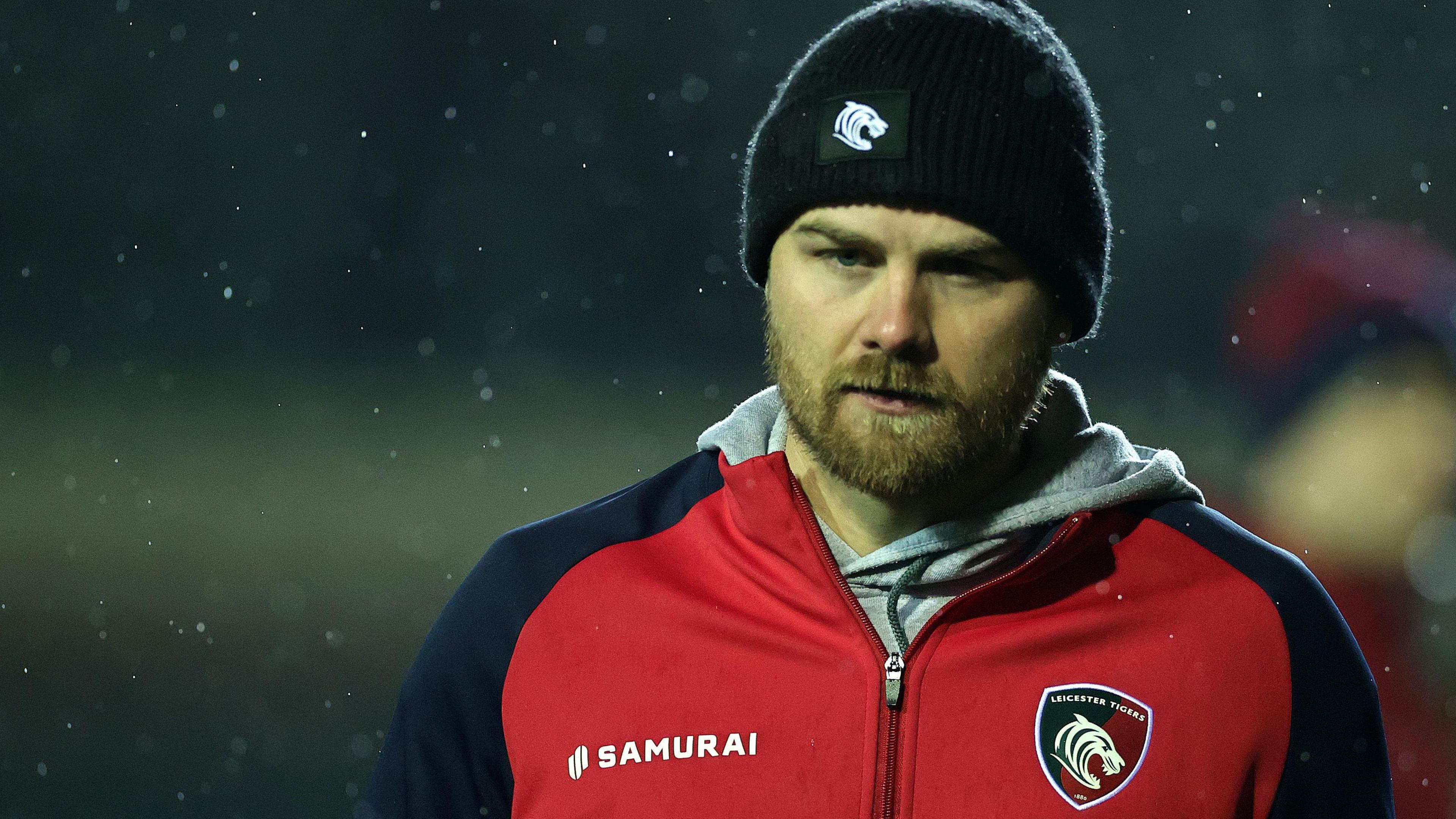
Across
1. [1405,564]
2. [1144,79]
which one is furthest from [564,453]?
[1405,564]

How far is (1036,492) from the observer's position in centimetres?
161

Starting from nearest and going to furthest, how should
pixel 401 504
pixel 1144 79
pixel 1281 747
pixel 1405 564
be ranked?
1. pixel 1281 747
2. pixel 1405 564
3. pixel 1144 79
4. pixel 401 504

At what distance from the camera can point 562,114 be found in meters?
5.98

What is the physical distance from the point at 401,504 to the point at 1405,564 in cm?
474

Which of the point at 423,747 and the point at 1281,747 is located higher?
the point at 423,747

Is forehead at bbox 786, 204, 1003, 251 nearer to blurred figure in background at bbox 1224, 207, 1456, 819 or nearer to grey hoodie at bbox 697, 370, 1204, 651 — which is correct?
grey hoodie at bbox 697, 370, 1204, 651

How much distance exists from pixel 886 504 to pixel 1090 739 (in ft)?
1.09

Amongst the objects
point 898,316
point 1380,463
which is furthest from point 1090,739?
point 1380,463

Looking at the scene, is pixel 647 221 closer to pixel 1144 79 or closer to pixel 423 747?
pixel 1144 79

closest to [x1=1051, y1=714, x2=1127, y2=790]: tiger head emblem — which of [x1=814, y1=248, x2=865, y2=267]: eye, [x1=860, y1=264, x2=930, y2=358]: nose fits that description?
[x1=860, y1=264, x2=930, y2=358]: nose

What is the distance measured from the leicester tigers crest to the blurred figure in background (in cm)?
125

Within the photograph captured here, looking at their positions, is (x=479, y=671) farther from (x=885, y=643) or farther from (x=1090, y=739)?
(x=1090, y=739)

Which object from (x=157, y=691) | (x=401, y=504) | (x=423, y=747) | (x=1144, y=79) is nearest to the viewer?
(x=423, y=747)

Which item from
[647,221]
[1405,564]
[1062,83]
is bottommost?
[1405,564]
